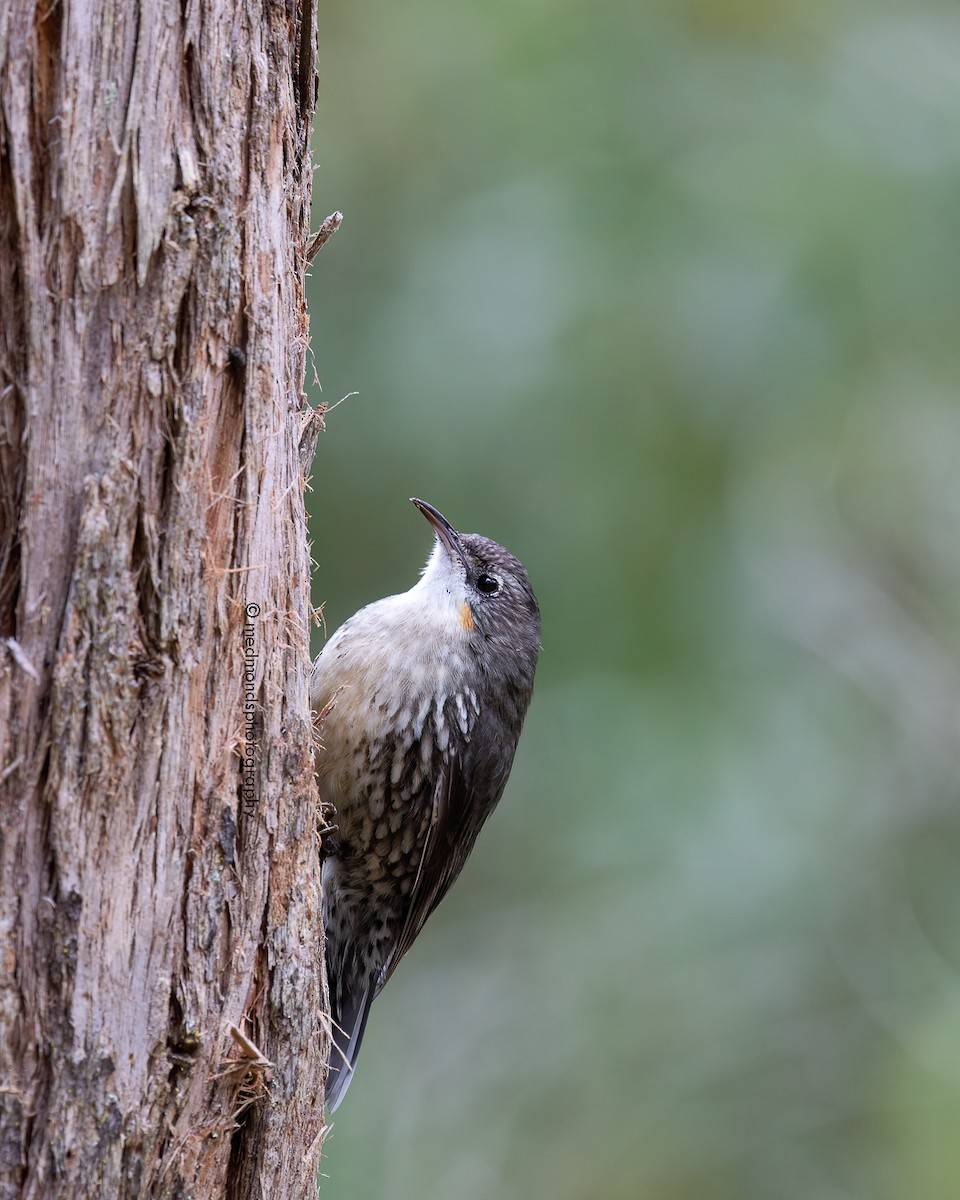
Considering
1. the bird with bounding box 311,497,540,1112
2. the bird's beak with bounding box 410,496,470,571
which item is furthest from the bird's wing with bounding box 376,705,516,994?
the bird's beak with bounding box 410,496,470,571

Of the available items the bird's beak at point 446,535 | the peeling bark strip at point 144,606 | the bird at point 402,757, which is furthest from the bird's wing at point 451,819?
the peeling bark strip at point 144,606

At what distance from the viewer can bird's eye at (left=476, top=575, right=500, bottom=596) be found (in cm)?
431

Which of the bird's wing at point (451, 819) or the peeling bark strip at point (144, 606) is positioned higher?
the peeling bark strip at point (144, 606)

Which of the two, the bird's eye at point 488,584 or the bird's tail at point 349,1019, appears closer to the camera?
the bird's tail at point 349,1019

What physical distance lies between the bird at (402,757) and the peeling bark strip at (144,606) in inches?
56.5

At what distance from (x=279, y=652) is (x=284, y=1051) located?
2.34 ft

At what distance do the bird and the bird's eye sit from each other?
0.08 feet

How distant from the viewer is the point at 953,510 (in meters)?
7.15

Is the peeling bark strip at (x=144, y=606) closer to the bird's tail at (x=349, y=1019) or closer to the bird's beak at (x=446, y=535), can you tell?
the bird's tail at (x=349, y=1019)

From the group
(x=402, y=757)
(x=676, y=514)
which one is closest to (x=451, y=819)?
(x=402, y=757)

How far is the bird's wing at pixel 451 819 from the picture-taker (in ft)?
13.2

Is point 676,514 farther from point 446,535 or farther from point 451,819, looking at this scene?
point 451,819

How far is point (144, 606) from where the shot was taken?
2.15m

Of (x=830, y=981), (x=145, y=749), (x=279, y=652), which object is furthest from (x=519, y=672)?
(x=830, y=981)
